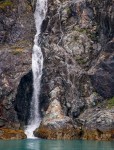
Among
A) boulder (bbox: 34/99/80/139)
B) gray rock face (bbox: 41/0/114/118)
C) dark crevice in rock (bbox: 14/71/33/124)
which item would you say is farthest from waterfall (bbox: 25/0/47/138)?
boulder (bbox: 34/99/80/139)

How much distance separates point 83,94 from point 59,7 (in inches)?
952

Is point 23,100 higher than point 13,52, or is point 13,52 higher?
point 13,52

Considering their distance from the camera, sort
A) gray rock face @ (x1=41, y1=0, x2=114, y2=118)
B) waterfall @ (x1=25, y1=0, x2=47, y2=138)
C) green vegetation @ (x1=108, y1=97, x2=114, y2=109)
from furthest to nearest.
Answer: gray rock face @ (x1=41, y1=0, x2=114, y2=118), waterfall @ (x1=25, y1=0, x2=47, y2=138), green vegetation @ (x1=108, y1=97, x2=114, y2=109)

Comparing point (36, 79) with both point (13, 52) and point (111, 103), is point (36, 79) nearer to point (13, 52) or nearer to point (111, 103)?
point (13, 52)

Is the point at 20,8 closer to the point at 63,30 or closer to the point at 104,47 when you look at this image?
the point at 63,30

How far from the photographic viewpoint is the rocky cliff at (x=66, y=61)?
8094 cm

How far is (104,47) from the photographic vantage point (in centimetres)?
8750

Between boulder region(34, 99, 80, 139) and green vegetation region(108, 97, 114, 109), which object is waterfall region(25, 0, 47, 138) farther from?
green vegetation region(108, 97, 114, 109)

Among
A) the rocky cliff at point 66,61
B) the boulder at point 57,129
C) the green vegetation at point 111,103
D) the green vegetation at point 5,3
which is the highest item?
the green vegetation at point 5,3

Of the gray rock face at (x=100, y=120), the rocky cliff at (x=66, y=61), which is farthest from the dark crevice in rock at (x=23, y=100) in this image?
the gray rock face at (x=100, y=120)

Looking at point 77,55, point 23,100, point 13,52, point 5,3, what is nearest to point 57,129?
point 23,100

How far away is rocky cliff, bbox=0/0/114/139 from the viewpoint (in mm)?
80938

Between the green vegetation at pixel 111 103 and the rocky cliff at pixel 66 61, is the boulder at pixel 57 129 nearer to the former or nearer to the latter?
the rocky cliff at pixel 66 61

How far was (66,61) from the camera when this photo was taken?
87250mm
